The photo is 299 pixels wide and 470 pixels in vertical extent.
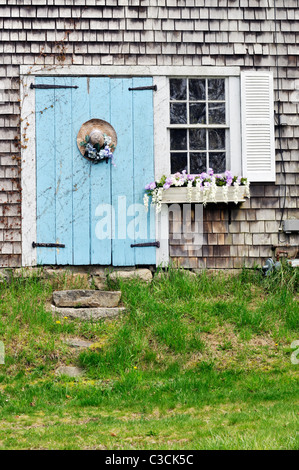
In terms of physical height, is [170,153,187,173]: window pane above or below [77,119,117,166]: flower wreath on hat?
below

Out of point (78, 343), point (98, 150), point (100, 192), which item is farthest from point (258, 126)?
point (78, 343)

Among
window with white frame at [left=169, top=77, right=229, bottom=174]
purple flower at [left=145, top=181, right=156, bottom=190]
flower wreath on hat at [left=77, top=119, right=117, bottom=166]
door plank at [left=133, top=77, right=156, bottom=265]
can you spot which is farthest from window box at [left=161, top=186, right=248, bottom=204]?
flower wreath on hat at [left=77, top=119, right=117, bottom=166]

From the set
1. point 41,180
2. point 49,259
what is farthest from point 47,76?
point 49,259

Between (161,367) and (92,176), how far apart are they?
266 centimetres

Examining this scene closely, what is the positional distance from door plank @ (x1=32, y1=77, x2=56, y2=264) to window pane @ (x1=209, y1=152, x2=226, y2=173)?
191 centimetres

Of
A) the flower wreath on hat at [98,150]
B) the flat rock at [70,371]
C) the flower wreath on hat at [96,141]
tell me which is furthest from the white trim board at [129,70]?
the flat rock at [70,371]

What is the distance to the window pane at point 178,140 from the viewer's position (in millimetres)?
7512

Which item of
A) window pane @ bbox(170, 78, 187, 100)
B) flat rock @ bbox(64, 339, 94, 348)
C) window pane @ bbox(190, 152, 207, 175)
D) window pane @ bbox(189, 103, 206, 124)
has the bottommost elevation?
flat rock @ bbox(64, 339, 94, 348)

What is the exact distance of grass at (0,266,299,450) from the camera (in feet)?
13.4

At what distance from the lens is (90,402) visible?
4895 mm

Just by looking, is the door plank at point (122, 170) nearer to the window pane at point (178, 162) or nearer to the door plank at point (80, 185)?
the door plank at point (80, 185)

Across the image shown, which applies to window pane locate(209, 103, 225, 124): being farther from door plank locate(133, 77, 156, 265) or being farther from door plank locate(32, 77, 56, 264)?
door plank locate(32, 77, 56, 264)

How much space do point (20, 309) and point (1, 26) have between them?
3432 millimetres
